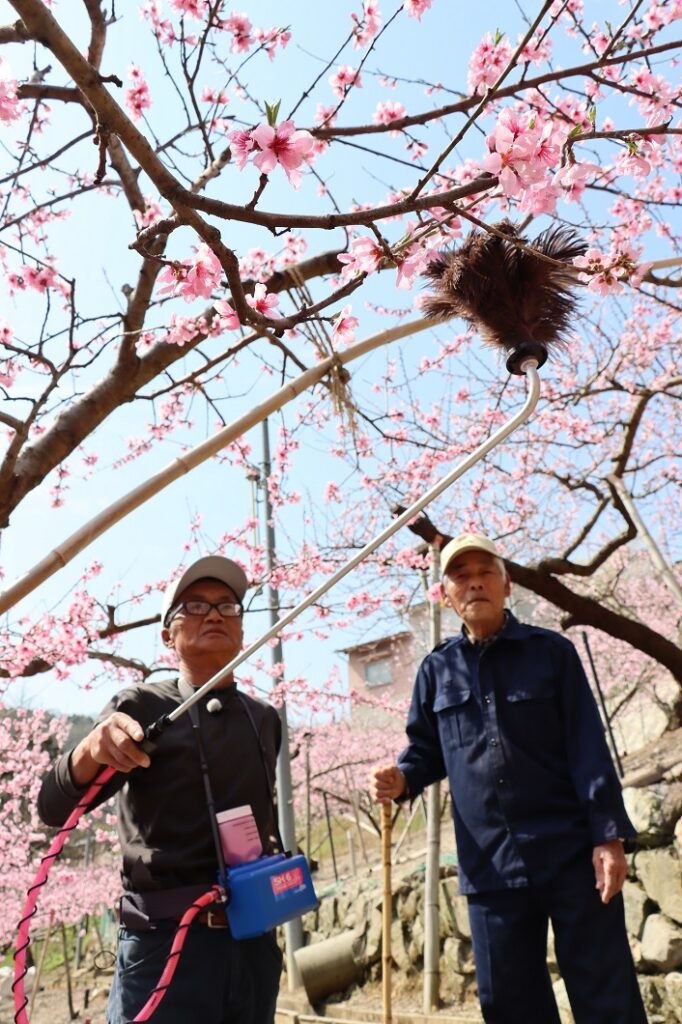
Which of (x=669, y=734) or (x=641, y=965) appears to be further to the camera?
(x=669, y=734)

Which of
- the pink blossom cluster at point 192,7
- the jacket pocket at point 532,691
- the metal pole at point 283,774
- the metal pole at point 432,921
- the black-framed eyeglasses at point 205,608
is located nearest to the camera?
the black-framed eyeglasses at point 205,608

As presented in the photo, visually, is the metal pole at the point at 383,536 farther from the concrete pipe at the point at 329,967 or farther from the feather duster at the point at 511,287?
the concrete pipe at the point at 329,967

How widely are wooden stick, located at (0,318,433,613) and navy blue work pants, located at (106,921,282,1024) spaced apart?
85cm

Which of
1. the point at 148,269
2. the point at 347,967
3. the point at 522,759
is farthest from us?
the point at 347,967

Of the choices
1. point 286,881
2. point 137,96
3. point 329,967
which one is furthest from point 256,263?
point 329,967

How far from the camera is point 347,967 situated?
19.3ft

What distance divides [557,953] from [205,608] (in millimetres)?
1307

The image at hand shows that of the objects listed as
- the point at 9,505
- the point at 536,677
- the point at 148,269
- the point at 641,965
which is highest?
the point at 148,269

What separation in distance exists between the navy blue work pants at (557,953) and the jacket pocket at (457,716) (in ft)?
1.40

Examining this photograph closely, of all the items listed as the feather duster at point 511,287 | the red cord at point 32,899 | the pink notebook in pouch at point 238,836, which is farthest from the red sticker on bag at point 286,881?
the feather duster at point 511,287

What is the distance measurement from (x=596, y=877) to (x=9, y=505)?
1.97m

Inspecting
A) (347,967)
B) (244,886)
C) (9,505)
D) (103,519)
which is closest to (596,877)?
(244,886)

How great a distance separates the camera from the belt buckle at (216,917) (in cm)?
163

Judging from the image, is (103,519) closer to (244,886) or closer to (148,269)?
(244,886)
